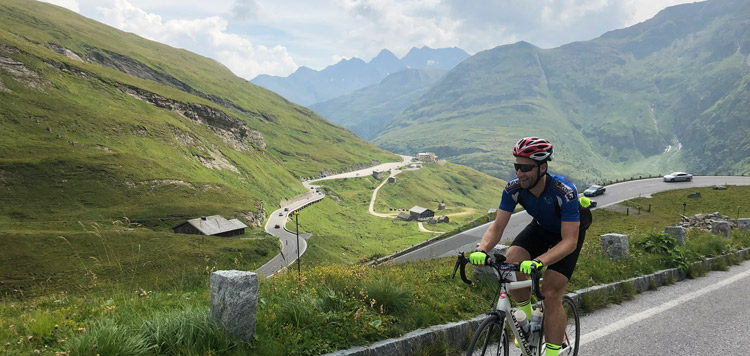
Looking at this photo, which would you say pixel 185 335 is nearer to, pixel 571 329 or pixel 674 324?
pixel 571 329

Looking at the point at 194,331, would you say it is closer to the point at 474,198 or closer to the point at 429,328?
the point at 429,328

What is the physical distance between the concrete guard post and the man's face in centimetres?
345

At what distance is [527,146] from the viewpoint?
4535 millimetres

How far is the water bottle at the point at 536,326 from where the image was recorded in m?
4.46

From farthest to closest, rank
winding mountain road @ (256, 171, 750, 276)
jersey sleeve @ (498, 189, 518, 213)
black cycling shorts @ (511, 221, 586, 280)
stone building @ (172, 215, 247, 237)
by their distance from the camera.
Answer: stone building @ (172, 215, 247, 237)
winding mountain road @ (256, 171, 750, 276)
black cycling shorts @ (511, 221, 586, 280)
jersey sleeve @ (498, 189, 518, 213)

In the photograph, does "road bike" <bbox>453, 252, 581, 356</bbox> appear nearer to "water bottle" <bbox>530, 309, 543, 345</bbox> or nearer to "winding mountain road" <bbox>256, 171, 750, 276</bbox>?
"water bottle" <bbox>530, 309, 543, 345</bbox>

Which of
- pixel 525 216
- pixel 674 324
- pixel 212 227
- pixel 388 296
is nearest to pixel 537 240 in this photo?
pixel 388 296

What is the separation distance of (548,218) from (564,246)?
2.11 ft

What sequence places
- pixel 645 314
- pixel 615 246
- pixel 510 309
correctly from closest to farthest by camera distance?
1. pixel 510 309
2. pixel 645 314
3. pixel 615 246

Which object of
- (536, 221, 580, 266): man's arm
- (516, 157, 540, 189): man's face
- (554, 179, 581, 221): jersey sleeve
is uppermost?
(516, 157, 540, 189): man's face

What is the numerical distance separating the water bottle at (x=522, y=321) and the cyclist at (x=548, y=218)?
25cm

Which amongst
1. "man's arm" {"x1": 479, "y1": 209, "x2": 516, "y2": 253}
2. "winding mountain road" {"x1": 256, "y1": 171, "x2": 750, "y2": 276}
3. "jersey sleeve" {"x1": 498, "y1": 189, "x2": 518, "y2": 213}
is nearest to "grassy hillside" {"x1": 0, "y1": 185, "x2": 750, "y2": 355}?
"man's arm" {"x1": 479, "y1": 209, "x2": 516, "y2": 253}

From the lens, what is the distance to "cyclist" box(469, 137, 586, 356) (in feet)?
14.4

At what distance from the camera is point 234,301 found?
4.30 m
